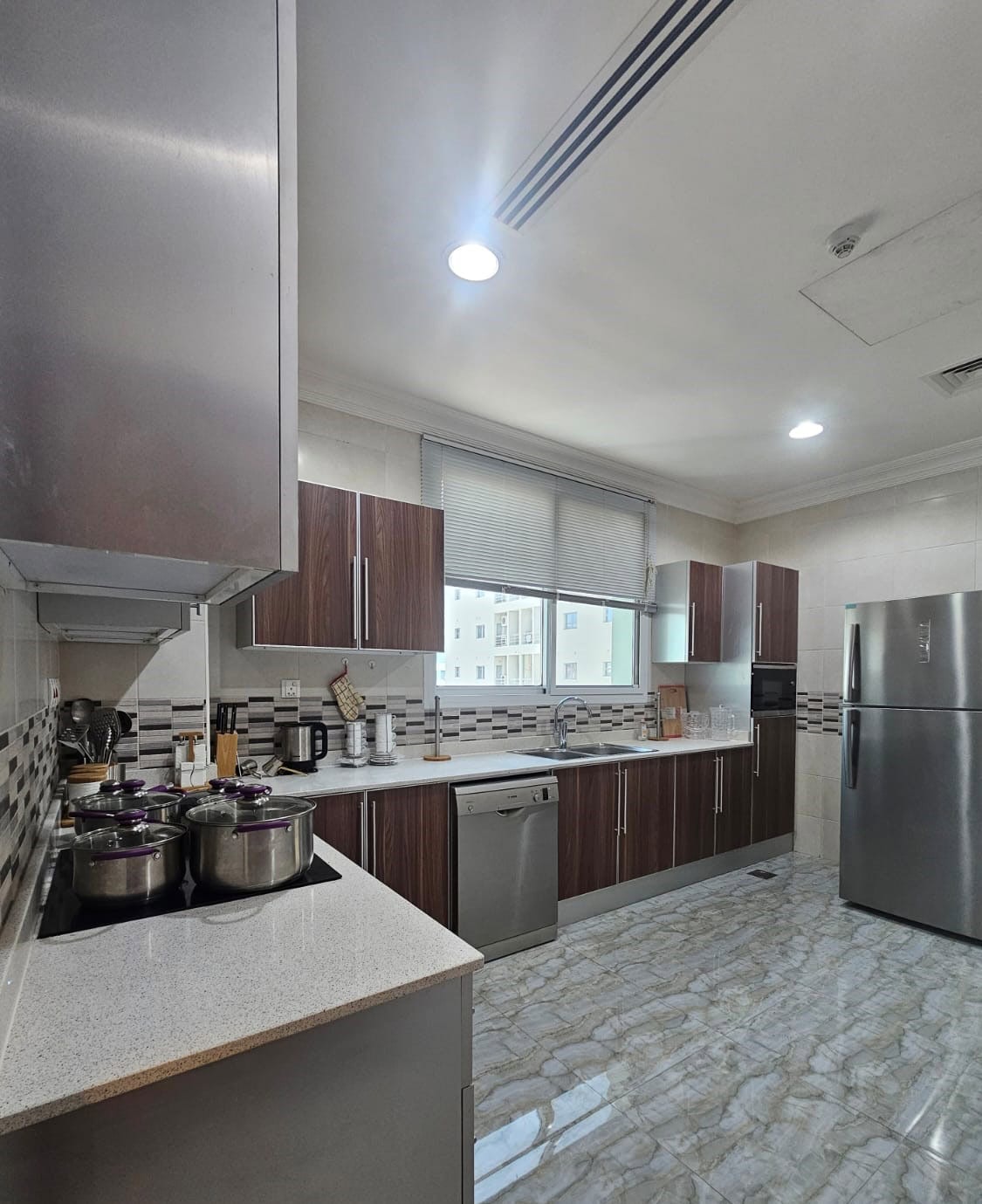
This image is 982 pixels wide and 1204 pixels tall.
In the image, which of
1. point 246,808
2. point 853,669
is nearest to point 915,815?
point 853,669

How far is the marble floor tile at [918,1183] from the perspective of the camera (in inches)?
58.7

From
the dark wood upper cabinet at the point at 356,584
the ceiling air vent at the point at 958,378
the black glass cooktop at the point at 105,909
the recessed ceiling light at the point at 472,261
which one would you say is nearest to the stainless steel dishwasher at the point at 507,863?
the dark wood upper cabinet at the point at 356,584

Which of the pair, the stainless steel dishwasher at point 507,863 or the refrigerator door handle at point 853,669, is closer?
the stainless steel dishwasher at point 507,863

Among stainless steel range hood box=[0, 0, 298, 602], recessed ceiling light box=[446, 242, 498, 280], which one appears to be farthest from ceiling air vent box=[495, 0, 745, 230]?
stainless steel range hood box=[0, 0, 298, 602]

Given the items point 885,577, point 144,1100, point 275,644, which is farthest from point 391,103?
point 885,577

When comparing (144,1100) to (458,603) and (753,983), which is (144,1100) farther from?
(458,603)

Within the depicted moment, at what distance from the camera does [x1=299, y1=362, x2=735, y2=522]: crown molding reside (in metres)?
2.90

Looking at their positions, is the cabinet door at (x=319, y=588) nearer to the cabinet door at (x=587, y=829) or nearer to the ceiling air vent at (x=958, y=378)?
the cabinet door at (x=587, y=829)

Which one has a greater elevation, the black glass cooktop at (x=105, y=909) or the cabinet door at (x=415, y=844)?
the black glass cooktop at (x=105, y=909)

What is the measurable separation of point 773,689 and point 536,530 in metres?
2.06

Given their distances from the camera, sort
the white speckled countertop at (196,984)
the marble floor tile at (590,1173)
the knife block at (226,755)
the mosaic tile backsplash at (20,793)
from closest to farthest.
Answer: the white speckled countertop at (196,984), the mosaic tile backsplash at (20,793), the marble floor tile at (590,1173), the knife block at (226,755)

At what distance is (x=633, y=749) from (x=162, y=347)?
3.37 metres

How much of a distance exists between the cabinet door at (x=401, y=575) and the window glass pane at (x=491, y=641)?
47 centimetres

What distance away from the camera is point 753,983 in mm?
2490
